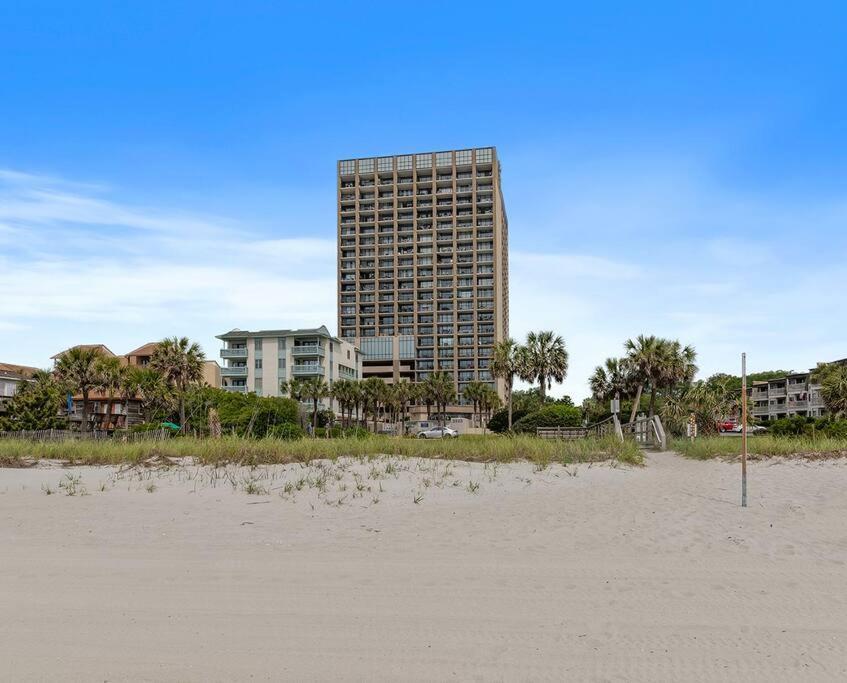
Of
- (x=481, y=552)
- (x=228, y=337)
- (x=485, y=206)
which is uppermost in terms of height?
(x=485, y=206)

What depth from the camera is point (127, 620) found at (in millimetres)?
6016

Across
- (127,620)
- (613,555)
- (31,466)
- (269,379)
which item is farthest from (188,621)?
(269,379)

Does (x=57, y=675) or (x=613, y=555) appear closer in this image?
(x=57, y=675)

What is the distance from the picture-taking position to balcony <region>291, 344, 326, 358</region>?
9950 cm

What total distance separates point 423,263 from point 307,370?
169ft

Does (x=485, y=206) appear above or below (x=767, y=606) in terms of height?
above

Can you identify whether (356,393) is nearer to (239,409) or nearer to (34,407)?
(239,409)

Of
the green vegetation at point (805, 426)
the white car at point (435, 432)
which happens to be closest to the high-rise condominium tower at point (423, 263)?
the white car at point (435, 432)

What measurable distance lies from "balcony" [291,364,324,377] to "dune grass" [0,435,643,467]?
79309mm

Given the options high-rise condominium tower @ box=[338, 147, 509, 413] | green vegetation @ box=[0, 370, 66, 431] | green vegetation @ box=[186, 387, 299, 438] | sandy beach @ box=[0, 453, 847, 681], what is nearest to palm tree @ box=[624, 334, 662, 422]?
green vegetation @ box=[186, 387, 299, 438]

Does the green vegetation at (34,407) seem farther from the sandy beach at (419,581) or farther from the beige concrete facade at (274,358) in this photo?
the sandy beach at (419,581)

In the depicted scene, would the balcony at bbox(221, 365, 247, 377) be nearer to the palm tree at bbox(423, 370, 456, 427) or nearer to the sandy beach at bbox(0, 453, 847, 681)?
the palm tree at bbox(423, 370, 456, 427)

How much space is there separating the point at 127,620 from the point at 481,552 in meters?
4.49

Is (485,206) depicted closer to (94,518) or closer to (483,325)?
(483,325)
